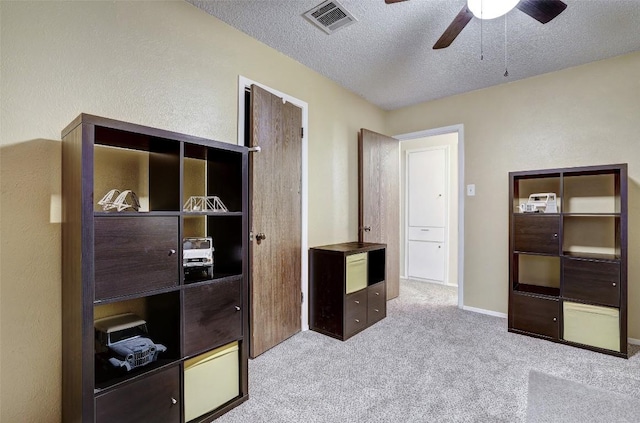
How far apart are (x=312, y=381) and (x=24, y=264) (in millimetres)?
1717

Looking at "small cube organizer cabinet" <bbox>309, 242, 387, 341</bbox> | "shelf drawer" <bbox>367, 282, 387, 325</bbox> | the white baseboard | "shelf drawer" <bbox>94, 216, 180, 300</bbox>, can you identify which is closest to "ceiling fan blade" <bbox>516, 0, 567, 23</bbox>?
"small cube organizer cabinet" <bbox>309, 242, 387, 341</bbox>

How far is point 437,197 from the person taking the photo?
15.9 ft

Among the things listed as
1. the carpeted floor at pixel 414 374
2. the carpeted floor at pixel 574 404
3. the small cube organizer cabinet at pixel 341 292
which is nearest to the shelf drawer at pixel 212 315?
the carpeted floor at pixel 414 374

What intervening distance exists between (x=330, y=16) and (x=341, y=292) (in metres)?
2.17

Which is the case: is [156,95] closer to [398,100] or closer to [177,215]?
[177,215]

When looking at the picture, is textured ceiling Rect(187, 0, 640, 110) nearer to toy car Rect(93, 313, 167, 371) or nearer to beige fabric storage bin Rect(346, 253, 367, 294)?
beige fabric storage bin Rect(346, 253, 367, 294)

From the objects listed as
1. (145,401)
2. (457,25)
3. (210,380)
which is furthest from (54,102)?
(457,25)

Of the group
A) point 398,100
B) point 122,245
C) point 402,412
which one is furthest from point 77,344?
point 398,100

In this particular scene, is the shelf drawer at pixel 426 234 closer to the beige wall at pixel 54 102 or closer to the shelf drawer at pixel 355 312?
the shelf drawer at pixel 355 312

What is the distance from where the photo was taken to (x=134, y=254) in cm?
139

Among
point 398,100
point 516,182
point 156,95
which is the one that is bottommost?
point 516,182

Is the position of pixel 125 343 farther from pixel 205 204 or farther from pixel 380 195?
pixel 380 195

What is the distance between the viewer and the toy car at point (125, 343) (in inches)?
56.5

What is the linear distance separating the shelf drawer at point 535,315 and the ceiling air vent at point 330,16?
2.79m
